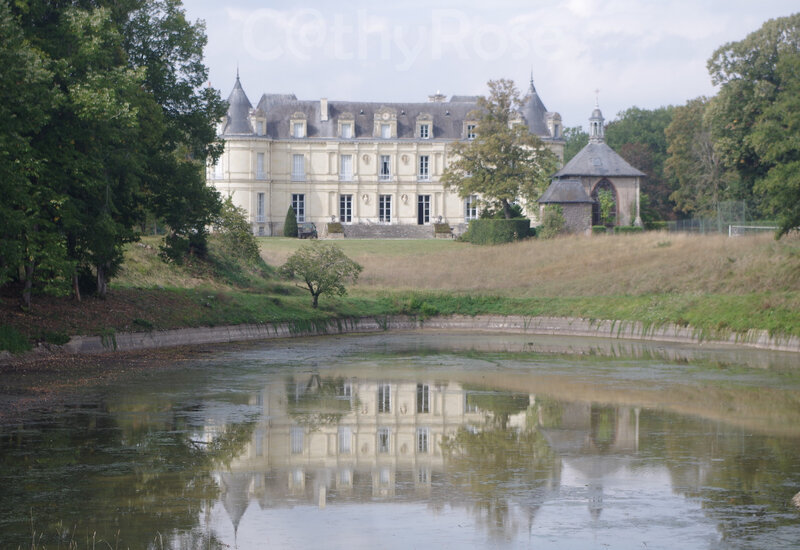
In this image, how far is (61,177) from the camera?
26.3 meters

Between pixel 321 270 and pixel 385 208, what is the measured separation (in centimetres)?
4496

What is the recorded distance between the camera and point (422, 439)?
1752 cm

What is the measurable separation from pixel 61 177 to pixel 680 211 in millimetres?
69657

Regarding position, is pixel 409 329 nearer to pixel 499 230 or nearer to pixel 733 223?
pixel 733 223

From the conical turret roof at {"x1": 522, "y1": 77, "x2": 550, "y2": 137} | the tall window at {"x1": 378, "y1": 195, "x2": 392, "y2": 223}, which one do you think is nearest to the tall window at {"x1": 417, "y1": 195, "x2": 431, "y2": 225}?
the tall window at {"x1": 378, "y1": 195, "x2": 392, "y2": 223}

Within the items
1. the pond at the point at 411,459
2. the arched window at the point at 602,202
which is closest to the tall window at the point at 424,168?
the arched window at the point at 602,202

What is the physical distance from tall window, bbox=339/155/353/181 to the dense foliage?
157 ft

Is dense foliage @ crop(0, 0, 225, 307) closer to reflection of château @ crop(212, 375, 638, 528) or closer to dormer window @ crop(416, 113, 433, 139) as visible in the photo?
reflection of château @ crop(212, 375, 638, 528)

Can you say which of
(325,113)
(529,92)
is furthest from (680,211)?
(325,113)

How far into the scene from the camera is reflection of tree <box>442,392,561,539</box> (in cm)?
1236

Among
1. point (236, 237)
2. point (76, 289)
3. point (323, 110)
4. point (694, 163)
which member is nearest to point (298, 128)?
point (323, 110)

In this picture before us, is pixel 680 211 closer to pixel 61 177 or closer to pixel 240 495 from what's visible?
pixel 61 177

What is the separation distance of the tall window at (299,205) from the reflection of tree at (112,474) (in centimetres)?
6366

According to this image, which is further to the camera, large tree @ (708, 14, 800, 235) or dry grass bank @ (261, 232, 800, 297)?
large tree @ (708, 14, 800, 235)
